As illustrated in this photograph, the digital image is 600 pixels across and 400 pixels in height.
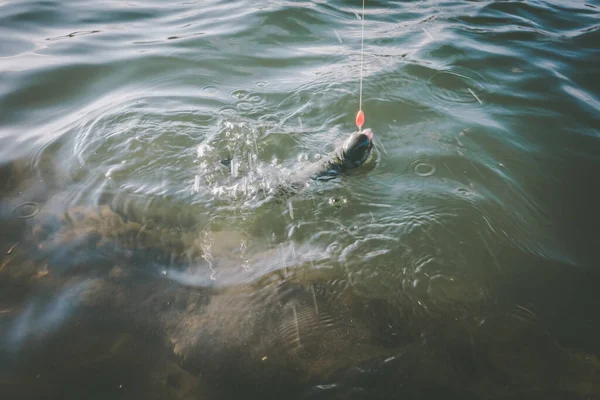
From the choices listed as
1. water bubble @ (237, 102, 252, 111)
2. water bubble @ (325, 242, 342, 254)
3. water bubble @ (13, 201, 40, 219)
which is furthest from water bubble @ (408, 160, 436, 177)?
water bubble @ (13, 201, 40, 219)

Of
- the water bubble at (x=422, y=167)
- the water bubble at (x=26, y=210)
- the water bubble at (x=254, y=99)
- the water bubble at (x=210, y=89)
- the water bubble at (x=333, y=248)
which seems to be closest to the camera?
the water bubble at (x=333, y=248)

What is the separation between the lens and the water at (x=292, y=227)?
1.99m

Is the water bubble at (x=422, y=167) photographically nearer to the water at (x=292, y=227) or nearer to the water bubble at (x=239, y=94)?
the water at (x=292, y=227)

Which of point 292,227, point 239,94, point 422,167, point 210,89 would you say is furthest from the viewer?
point 210,89

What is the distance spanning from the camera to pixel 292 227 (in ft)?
9.60

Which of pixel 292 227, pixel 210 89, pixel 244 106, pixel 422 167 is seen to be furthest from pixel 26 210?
pixel 422 167

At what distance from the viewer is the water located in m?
1.99

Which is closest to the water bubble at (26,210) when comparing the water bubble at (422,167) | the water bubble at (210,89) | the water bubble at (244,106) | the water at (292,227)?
the water at (292,227)

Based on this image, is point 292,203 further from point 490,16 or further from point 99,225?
point 490,16

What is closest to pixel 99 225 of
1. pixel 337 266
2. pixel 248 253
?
pixel 248 253

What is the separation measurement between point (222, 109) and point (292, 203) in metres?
1.93

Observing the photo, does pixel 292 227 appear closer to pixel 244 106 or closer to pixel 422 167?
pixel 422 167

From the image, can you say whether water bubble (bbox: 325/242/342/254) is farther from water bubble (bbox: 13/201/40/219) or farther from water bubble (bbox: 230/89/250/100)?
water bubble (bbox: 230/89/250/100)

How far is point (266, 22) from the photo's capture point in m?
6.79
